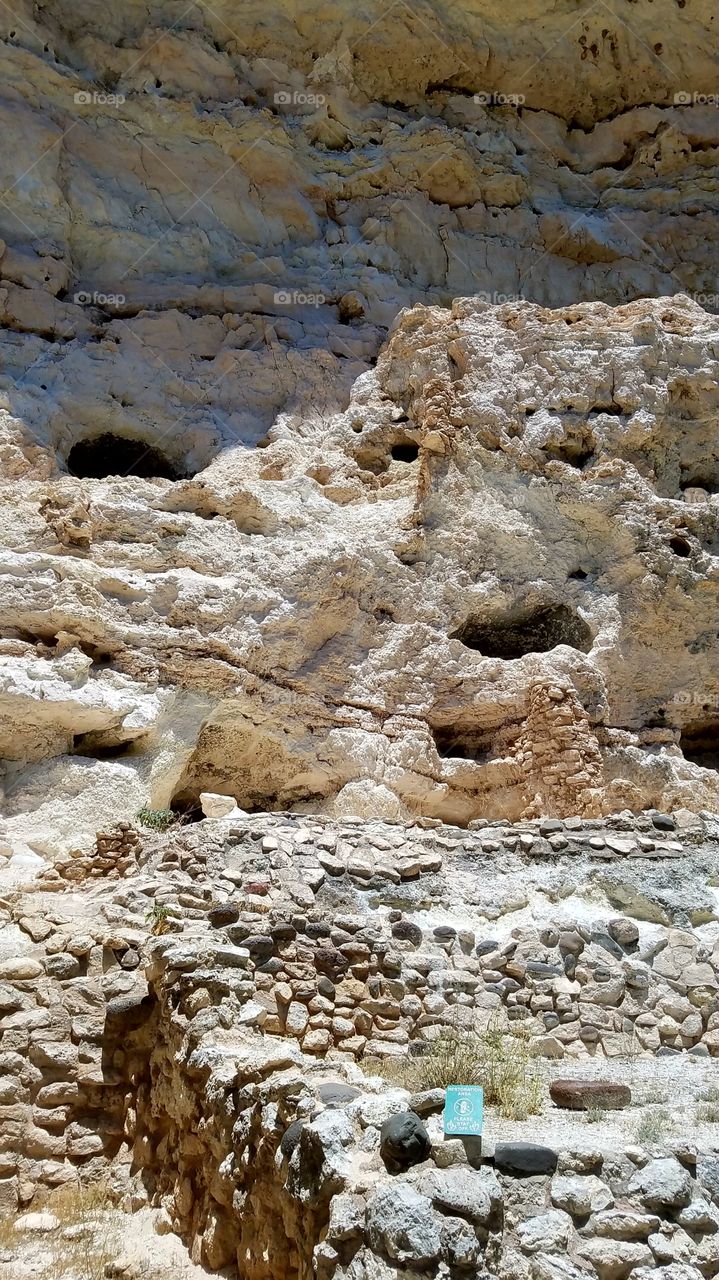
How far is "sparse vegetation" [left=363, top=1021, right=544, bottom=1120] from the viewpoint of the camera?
4238mm

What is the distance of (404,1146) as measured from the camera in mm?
3092

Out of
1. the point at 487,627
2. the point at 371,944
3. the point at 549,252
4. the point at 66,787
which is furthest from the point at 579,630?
the point at 549,252

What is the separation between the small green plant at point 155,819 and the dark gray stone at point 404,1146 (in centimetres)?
578

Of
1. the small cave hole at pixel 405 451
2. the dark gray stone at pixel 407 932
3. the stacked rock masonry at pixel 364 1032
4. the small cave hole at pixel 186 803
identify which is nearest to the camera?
the stacked rock masonry at pixel 364 1032

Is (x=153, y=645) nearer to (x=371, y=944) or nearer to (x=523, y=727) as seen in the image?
(x=523, y=727)

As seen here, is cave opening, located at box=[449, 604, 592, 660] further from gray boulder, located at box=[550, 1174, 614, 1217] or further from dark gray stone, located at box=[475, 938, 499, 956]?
gray boulder, located at box=[550, 1174, 614, 1217]

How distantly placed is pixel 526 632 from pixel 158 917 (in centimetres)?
770

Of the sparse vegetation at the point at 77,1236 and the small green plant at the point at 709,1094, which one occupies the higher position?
the small green plant at the point at 709,1094

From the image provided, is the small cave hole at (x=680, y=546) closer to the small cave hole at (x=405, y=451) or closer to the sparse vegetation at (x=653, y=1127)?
the small cave hole at (x=405, y=451)

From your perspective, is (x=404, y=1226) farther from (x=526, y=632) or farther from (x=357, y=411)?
(x=357, y=411)

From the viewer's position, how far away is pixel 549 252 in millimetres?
18406

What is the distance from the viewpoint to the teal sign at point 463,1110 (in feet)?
10.4

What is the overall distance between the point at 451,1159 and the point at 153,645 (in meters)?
8.07

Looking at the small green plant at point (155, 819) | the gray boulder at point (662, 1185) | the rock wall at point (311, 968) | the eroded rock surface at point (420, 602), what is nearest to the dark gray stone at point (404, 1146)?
the gray boulder at point (662, 1185)
